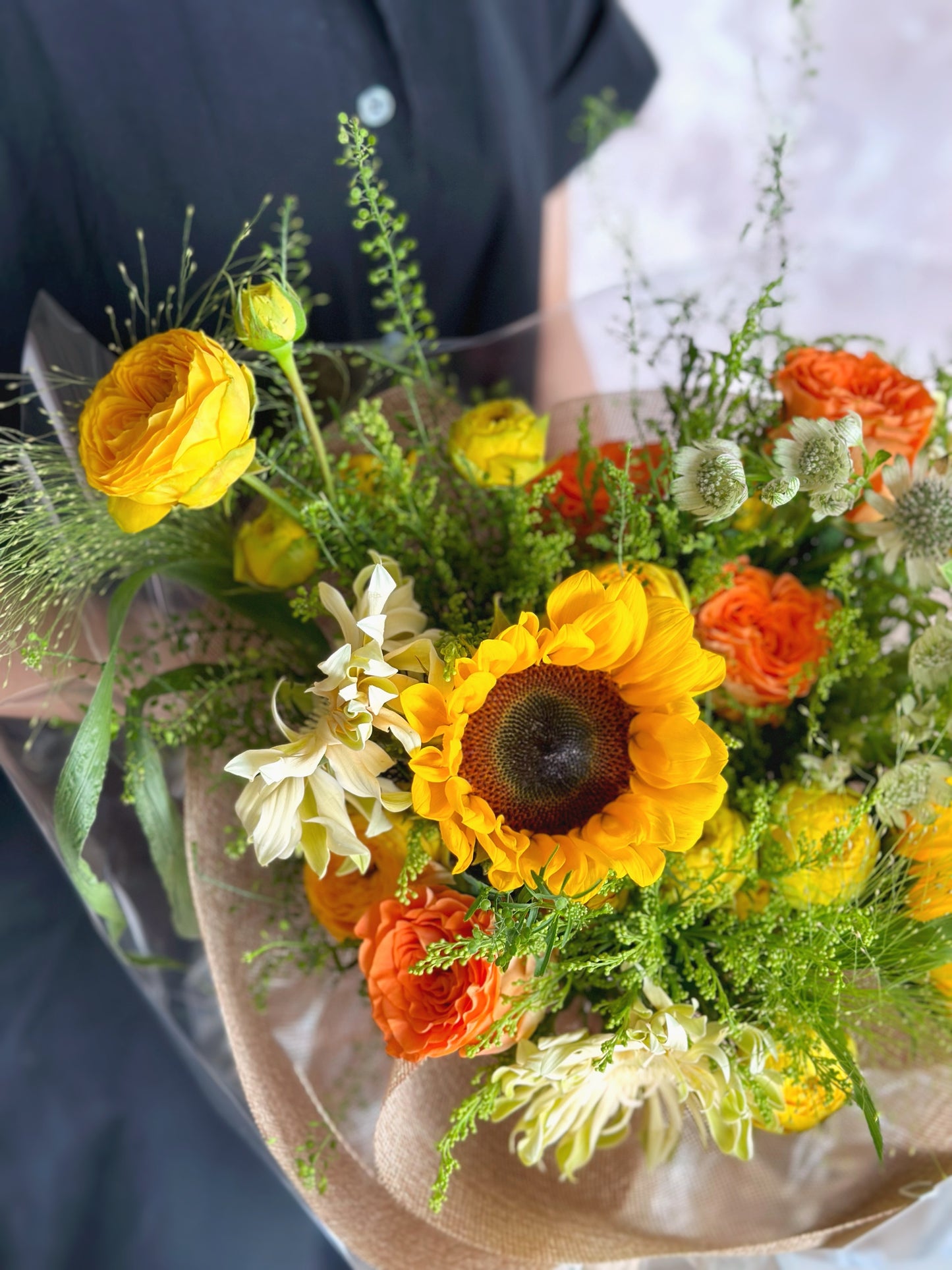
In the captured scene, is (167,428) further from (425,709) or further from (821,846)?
(821,846)

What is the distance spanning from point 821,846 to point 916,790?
5 cm

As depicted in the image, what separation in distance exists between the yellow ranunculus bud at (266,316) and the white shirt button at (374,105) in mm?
479

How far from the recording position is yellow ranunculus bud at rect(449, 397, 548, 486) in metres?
0.44

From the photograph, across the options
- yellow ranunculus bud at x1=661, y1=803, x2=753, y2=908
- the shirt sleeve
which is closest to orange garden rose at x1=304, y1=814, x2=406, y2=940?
yellow ranunculus bud at x1=661, y1=803, x2=753, y2=908

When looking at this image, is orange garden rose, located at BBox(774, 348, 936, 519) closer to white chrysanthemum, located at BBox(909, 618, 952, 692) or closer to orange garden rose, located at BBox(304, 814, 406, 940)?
white chrysanthemum, located at BBox(909, 618, 952, 692)

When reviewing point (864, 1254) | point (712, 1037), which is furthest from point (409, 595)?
point (864, 1254)

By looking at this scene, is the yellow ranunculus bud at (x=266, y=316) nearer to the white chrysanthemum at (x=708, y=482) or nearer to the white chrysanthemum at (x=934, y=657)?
the white chrysanthemum at (x=708, y=482)

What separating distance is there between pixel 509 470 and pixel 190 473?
16cm

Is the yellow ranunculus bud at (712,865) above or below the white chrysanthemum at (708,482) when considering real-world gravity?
below

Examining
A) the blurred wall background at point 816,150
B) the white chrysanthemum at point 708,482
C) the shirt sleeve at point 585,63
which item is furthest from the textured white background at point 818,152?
the white chrysanthemum at point 708,482

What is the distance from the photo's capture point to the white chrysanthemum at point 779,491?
33cm

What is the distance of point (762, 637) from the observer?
44 centimetres

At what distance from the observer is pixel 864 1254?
0.51m

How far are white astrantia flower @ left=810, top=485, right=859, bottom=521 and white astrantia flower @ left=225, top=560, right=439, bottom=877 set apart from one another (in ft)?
0.51
